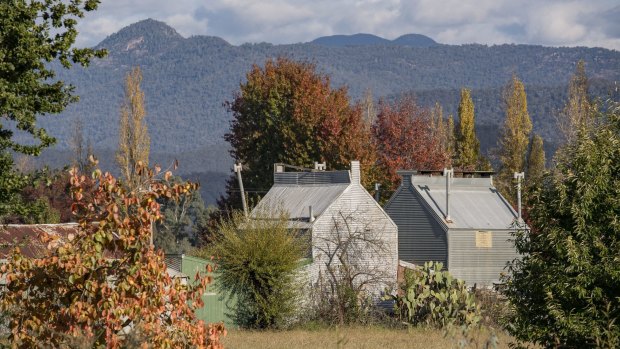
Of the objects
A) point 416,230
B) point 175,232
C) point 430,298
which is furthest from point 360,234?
point 175,232

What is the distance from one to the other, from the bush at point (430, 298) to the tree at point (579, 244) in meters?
19.5

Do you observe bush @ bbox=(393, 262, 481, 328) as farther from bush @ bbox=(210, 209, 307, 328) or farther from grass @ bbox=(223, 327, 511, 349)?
bush @ bbox=(210, 209, 307, 328)

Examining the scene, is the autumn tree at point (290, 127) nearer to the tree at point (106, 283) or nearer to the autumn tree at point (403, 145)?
the autumn tree at point (403, 145)

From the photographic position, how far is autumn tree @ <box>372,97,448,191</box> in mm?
77688

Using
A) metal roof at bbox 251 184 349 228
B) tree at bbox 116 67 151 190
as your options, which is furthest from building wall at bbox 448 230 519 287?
tree at bbox 116 67 151 190

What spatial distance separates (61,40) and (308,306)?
19.9 metres

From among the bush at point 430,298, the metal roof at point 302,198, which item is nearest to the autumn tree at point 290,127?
the metal roof at point 302,198

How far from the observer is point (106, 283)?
15.2m

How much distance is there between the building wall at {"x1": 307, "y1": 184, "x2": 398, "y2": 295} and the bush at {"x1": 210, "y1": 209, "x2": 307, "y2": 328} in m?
4.36

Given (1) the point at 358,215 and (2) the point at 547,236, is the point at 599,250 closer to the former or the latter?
(2) the point at 547,236

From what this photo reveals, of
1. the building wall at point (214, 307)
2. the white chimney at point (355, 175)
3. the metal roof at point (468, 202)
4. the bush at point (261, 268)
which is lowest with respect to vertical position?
the building wall at point (214, 307)

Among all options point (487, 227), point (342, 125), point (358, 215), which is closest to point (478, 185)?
point (487, 227)

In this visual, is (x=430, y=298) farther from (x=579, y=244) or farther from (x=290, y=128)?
(x=290, y=128)

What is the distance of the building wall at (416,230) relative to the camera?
55.2 metres
